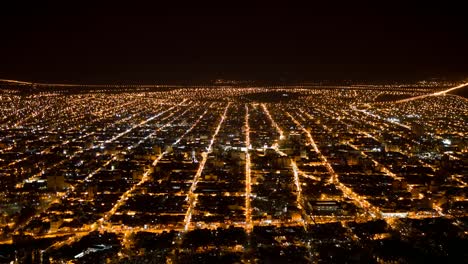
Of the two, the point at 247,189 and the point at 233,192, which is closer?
the point at 233,192

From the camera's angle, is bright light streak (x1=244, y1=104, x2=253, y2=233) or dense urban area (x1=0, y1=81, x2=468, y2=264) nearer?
dense urban area (x1=0, y1=81, x2=468, y2=264)

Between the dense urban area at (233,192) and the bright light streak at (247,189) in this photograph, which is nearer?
the dense urban area at (233,192)

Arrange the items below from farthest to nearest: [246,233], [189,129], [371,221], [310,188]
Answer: [189,129]
[310,188]
[371,221]
[246,233]

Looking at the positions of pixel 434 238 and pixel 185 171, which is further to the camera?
pixel 185 171

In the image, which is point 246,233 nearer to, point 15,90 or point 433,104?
point 433,104

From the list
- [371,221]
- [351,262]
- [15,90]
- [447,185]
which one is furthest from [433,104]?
[15,90]

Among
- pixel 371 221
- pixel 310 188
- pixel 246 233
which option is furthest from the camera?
pixel 310 188

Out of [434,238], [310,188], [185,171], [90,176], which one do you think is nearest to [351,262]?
[434,238]
